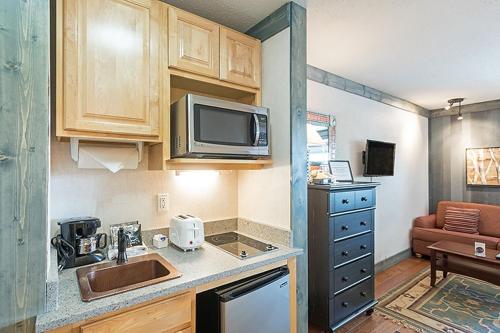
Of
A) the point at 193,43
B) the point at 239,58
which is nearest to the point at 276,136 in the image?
the point at 239,58

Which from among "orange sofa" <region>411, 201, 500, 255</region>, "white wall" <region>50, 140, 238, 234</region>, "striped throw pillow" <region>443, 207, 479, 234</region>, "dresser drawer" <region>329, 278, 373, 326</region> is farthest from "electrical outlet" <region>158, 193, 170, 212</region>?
"striped throw pillow" <region>443, 207, 479, 234</region>

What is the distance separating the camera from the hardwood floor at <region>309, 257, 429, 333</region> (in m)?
2.35

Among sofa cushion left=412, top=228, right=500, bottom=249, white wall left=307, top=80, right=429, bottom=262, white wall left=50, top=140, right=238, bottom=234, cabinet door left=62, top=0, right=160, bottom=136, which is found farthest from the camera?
sofa cushion left=412, top=228, right=500, bottom=249

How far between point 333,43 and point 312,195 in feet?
4.43

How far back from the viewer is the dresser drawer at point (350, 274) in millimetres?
2225

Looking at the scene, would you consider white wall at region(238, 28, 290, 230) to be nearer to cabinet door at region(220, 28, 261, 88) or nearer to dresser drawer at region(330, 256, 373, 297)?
cabinet door at region(220, 28, 261, 88)

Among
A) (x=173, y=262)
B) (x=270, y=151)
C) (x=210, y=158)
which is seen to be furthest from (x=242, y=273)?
(x=270, y=151)

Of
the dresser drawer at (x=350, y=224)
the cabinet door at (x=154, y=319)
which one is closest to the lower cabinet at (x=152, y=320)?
the cabinet door at (x=154, y=319)

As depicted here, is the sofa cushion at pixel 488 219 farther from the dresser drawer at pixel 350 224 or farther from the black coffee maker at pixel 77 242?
the black coffee maker at pixel 77 242

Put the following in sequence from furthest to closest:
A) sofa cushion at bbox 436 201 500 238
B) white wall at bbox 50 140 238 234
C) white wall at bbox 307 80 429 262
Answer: sofa cushion at bbox 436 201 500 238, white wall at bbox 307 80 429 262, white wall at bbox 50 140 238 234

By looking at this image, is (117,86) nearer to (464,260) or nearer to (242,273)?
(242,273)

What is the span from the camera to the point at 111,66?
4.42 ft

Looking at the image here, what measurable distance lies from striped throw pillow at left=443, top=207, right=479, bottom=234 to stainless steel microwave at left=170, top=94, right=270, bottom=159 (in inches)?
155

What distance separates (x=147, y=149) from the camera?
180 cm
